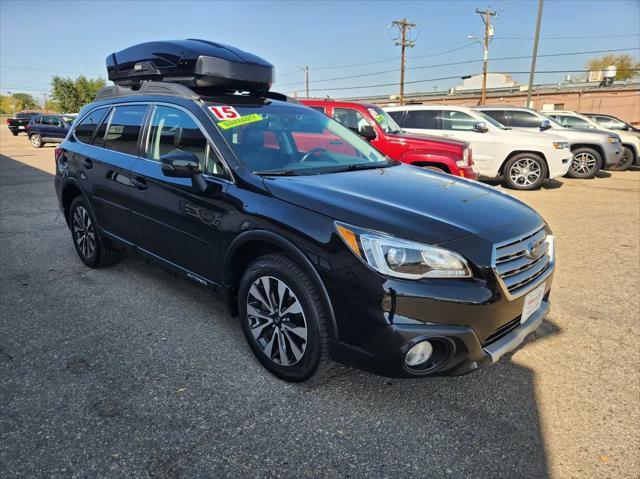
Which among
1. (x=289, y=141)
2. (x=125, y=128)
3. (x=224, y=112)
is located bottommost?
(x=289, y=141)

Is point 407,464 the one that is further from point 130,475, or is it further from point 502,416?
point 130,475

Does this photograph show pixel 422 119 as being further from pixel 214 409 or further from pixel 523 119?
pixel 214 409

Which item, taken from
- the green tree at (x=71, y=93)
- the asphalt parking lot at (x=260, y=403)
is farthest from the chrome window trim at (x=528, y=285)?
the green tree at (x=71, y=93)

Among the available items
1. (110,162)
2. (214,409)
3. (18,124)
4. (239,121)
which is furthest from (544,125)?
(18,124)

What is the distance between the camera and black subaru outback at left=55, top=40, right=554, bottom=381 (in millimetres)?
2174

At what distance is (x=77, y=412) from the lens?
2.40 meters

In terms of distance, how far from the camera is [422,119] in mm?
10203

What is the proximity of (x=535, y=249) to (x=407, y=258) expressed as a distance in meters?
0.94

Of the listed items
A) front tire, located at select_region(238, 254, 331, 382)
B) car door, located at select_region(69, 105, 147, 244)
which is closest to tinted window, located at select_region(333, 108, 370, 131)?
car door, located at select_region(69, 105, 147, 244)

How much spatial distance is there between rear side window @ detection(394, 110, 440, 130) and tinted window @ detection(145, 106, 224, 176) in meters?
7.71

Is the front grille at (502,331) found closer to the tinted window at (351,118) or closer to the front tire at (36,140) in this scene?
the tinted window at (351,118)

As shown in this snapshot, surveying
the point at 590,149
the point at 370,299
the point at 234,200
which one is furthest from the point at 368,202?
the point at 590,149

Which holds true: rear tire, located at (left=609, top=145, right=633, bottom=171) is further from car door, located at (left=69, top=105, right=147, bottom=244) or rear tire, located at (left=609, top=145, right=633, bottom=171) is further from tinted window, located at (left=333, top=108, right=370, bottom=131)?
car door, located at (left=69, top=105, right=147, bottom=244)

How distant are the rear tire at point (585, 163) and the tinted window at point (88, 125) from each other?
37.2ft
